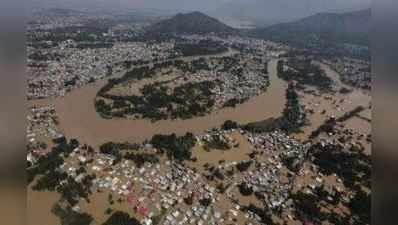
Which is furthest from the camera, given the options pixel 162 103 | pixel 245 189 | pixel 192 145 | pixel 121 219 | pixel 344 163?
pixel 162 103

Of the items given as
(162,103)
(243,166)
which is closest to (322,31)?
(162,103)

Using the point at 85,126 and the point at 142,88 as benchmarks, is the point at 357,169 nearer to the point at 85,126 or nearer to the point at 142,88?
the point at 85,126

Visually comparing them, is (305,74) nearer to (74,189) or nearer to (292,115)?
(292,115)

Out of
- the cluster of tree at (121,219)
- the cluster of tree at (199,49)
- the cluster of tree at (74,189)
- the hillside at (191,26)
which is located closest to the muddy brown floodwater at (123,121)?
the cluster of tree at (74,189)

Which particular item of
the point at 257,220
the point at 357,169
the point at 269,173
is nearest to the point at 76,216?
the point at 257,220

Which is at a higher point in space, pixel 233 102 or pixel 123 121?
pixel 233 102

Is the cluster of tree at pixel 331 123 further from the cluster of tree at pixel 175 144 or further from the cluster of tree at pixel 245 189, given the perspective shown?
the cluster of tree at pixel 245 189

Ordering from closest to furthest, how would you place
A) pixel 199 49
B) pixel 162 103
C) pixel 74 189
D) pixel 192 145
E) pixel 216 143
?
pixel 74 189 → pixel 192 145 → pixel 216 143 → pixel 162 103 → pixel 199 49

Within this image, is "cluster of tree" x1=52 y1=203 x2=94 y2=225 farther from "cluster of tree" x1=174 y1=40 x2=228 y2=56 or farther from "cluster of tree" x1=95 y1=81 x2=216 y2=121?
"cluster of tree" x1=174 y1=40 x2=228 y2=56

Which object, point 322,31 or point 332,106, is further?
point 322,31
